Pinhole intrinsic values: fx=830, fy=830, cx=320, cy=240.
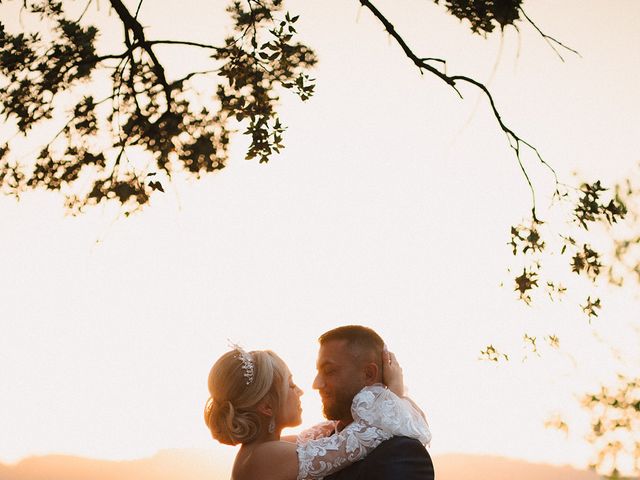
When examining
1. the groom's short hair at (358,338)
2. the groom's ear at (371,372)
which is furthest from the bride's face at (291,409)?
the groom's ear at (371,372)

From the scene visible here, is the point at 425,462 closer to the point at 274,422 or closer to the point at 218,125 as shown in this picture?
the point at 274,422

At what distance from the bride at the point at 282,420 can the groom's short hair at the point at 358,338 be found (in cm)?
13

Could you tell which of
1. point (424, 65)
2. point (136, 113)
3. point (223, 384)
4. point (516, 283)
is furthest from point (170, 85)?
point (516, 283)

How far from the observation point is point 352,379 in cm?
579

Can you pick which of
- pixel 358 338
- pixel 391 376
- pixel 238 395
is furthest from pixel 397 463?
pixel 238 395

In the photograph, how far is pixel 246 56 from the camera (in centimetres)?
740

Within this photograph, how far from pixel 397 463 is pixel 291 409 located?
1.24 metres

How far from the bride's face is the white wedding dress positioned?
1.56 feet

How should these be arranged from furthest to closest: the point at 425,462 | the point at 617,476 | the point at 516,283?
the point at 516,283
the point at 617,476
the point at 425,462

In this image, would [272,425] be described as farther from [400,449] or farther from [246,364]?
[400,449]

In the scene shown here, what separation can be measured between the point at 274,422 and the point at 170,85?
3.15 m

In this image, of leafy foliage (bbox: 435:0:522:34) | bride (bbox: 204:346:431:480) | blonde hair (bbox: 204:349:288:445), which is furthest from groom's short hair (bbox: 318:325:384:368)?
leafy foliage (bbox: 435:0:522:34)

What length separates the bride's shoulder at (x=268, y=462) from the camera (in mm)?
5750

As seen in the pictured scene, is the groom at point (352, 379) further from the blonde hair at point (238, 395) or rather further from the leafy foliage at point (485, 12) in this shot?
the leafy foliage at point (485, 12)
